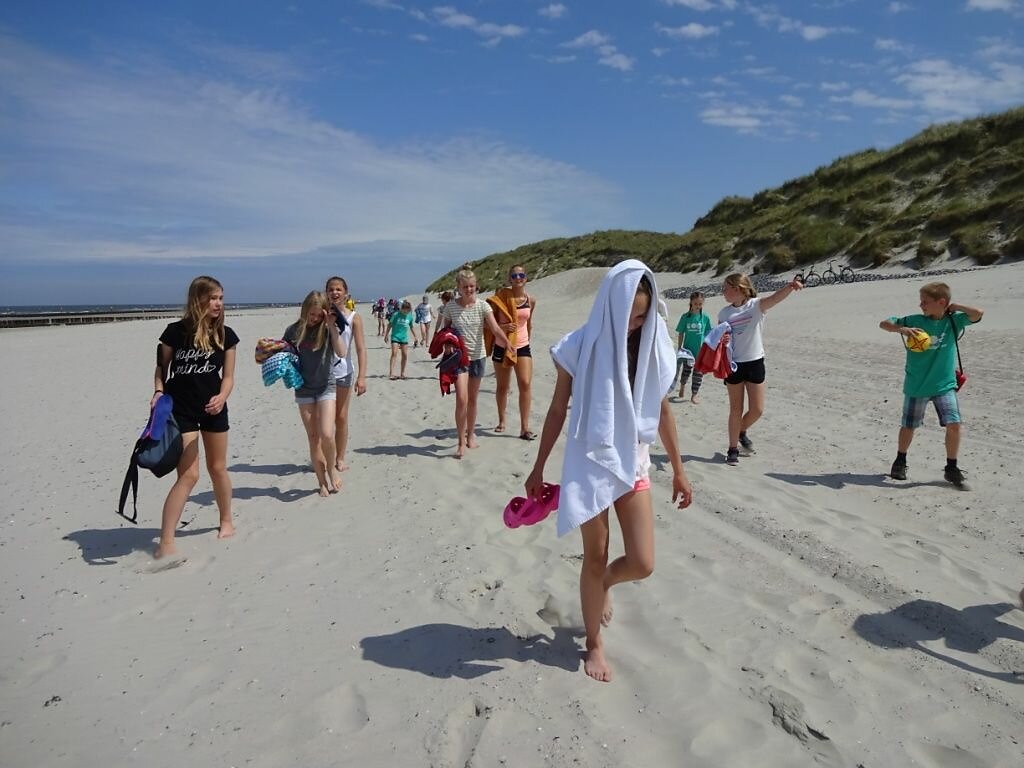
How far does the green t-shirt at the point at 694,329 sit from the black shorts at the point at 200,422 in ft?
24.3

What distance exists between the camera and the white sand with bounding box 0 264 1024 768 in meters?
2.77

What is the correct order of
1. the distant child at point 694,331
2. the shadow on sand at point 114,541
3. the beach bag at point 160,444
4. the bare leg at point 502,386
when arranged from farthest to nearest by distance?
the distant child at point 694,331 → the bare leg at point 502,386 → the shadow on sand at point 114,541 → the beach bag at point 160,444

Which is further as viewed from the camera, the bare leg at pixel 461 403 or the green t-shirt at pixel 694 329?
the green t-shirt at pixel 694 329

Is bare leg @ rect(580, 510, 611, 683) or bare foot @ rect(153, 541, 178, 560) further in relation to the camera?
bare foot @ rect(153, 541, 178, 560)

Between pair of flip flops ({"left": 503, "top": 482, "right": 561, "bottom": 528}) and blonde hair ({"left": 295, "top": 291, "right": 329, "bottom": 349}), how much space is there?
127 inches

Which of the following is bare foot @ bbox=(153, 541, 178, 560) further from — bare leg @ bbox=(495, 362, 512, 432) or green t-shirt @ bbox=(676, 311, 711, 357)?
green t-shirt @ bbox=(676, 311, 711, 357)

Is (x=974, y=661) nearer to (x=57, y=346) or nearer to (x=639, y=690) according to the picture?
(x=639, y=690)

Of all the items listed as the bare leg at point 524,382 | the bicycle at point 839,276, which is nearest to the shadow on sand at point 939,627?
the bare leg at point 524,382

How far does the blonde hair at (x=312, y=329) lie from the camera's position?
5660 millimetres

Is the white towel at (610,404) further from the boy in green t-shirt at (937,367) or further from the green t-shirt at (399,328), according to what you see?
the green t-shirt at (399,328)

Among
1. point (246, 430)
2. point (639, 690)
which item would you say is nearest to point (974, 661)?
point (639, 690)

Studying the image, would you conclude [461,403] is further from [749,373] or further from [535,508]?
[535,508]

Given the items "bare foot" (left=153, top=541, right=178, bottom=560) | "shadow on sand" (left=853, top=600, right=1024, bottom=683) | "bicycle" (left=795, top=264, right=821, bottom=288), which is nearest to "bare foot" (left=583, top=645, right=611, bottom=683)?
"shadow on sand" (left=853, top=600, right=1024, bottom=683)

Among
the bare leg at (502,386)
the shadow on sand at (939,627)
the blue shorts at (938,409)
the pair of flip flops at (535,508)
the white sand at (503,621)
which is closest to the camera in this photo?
the white sand at (503,621)
